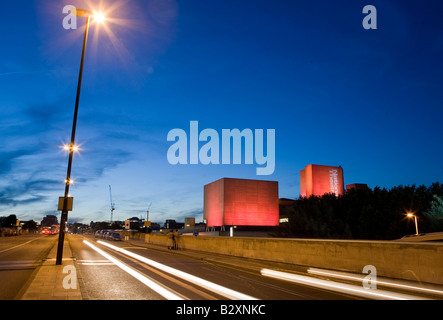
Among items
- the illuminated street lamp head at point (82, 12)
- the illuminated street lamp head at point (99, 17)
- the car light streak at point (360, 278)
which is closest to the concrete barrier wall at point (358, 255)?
the car light streak at point (360, 278)

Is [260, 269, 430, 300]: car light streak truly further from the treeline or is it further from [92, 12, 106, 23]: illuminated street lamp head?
the treeline

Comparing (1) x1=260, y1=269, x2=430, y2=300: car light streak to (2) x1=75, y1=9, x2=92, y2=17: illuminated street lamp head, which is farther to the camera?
(2) x1=75, y1=9, x2=92, y2=17: illuminated street lamp head

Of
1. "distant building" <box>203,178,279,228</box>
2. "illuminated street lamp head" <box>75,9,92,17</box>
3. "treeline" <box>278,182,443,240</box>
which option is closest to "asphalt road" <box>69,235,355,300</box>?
"illuminated street lamp head" <box>75,9,92,17</box>

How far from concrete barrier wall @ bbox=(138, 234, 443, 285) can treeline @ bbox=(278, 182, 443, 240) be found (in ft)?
146

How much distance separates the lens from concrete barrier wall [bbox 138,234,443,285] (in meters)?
10.0

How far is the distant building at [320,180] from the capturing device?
117325 millimetres

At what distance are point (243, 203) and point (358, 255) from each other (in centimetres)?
9661

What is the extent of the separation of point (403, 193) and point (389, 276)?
64.8m

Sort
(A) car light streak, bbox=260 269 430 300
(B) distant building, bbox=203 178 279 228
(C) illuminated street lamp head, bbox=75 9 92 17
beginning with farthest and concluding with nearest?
(B) distant building, bbox=203 178 279 228 → (C) illuminated street lamp head, bbox=75 9 92 17 → (A) car light streak, bbox=260 269 430 300

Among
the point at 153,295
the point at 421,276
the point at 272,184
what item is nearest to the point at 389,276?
the point at 421,276

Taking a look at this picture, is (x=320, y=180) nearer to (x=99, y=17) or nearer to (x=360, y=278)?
(x=99, y=17)
